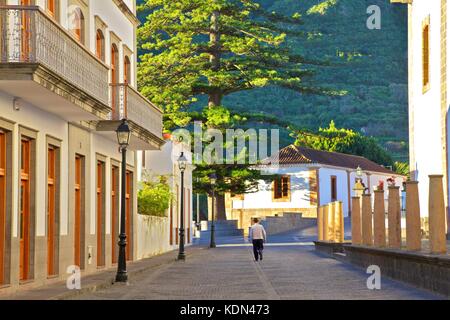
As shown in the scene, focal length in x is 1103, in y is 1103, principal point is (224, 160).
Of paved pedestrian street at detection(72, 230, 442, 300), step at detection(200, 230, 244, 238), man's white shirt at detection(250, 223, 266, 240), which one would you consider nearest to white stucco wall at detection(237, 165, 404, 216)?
step at detection(200, 230, 244, 238)

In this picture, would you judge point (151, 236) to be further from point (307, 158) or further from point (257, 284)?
point (307, 158)

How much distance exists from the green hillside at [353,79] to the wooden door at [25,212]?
358 ft

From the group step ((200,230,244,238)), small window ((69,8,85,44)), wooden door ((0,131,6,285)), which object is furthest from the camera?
step ((200,230,244,238))

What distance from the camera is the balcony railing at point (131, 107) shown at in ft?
99.7

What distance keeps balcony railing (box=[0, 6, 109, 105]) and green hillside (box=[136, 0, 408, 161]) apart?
108 meters

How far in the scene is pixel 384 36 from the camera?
159 metres

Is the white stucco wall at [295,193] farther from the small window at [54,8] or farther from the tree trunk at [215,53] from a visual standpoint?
the small window at [54,8]

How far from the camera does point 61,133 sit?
989 inches

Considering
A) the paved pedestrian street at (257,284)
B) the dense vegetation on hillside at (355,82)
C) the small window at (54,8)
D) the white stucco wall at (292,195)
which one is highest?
the dense vegetation on hillside at (355,82)

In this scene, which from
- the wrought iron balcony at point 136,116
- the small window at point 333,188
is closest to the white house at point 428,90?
the wrought iron balcony at point 136,116

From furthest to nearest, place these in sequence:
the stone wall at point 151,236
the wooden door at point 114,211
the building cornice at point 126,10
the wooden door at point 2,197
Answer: the stone wall at point 151,236 → the building cornice at point 126,10 → the wooden door at point 114,211 → the wooden door at point 2,197

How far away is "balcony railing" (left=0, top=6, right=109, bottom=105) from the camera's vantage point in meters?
19.6

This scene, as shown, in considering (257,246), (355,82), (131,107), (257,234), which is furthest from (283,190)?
(355,82)

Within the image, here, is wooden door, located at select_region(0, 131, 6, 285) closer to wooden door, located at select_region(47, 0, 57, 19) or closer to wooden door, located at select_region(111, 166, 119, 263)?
wooden door, located at select_region(47, 0, 57, 19)
